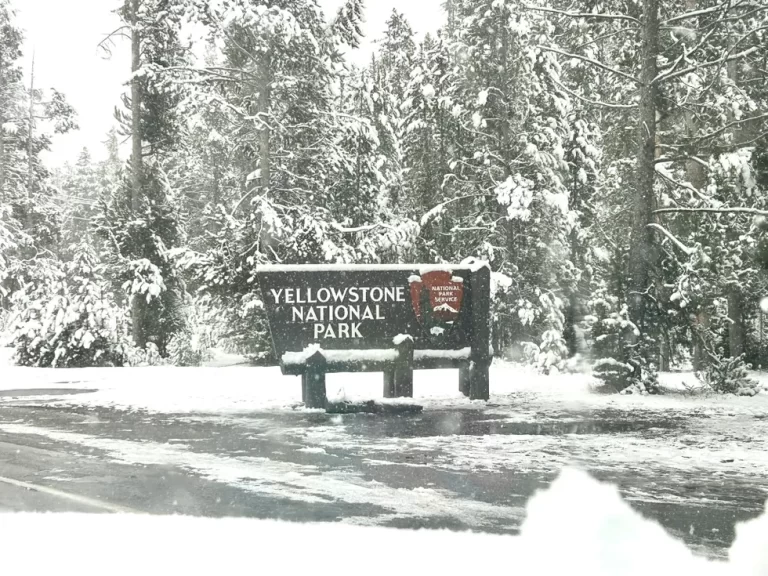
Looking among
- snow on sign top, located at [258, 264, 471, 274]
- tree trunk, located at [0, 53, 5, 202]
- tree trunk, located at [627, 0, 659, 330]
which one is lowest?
snow on sign top, located at [258, 264, 471, 274]

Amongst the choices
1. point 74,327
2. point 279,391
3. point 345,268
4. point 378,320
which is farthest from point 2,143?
point 378,320

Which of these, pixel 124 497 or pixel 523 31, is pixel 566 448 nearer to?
pixel 124 497

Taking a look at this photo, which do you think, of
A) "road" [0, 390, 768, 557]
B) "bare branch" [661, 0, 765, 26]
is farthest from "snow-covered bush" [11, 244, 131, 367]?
"bare branch" [661, 0, 765, 26]

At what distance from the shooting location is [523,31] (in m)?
19.3

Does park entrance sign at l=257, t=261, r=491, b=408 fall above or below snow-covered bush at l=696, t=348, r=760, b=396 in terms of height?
above

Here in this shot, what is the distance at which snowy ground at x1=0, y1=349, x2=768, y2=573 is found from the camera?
5.86 m

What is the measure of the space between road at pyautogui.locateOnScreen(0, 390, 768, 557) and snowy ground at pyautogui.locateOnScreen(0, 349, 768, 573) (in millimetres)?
23

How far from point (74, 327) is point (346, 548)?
16.8m

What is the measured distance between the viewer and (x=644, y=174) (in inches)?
507

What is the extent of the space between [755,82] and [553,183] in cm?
521

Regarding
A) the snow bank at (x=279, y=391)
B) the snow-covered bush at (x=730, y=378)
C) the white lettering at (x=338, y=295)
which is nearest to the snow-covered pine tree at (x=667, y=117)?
the snow-covered bush at (x=730, y=378)

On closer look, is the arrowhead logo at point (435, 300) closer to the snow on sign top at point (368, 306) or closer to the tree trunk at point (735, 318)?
the snow on sign top at point (368, 306)

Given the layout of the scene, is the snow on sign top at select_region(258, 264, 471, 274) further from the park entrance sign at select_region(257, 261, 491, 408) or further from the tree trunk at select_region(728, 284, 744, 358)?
the tree trunk at select_region(728, 284, 744, 358)

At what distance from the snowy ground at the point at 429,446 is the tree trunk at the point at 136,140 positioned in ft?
34.1
